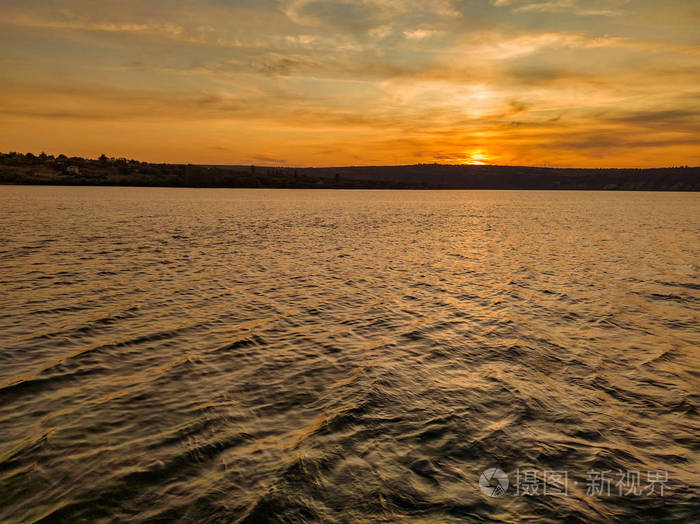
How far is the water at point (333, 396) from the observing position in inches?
317

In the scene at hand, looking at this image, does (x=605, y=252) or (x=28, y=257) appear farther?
(x=605, y=252)

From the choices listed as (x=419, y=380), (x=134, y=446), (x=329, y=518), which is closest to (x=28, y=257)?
(x=134, y=446)

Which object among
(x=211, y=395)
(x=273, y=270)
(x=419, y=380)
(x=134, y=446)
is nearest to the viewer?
(x=134, y=446)

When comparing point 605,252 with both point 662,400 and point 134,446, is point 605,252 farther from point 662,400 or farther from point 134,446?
point 134,446

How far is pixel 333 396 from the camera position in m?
12.3

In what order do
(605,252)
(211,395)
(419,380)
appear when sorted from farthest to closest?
(605,252) → (419,380) → (211,395)

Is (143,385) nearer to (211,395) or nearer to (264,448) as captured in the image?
(211,395)

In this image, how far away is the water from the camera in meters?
8.05

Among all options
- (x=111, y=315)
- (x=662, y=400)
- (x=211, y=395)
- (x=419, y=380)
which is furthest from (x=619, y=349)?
(x=111, y=315)

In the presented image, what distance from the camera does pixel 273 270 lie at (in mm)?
32312

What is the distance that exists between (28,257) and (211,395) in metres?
31.7

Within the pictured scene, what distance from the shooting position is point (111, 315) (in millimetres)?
19375

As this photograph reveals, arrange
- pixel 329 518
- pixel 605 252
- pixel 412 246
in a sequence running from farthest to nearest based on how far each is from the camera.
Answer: pixel 412 246
pixel 605 252
pixel 329 518

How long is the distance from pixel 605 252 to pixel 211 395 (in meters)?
46.6
